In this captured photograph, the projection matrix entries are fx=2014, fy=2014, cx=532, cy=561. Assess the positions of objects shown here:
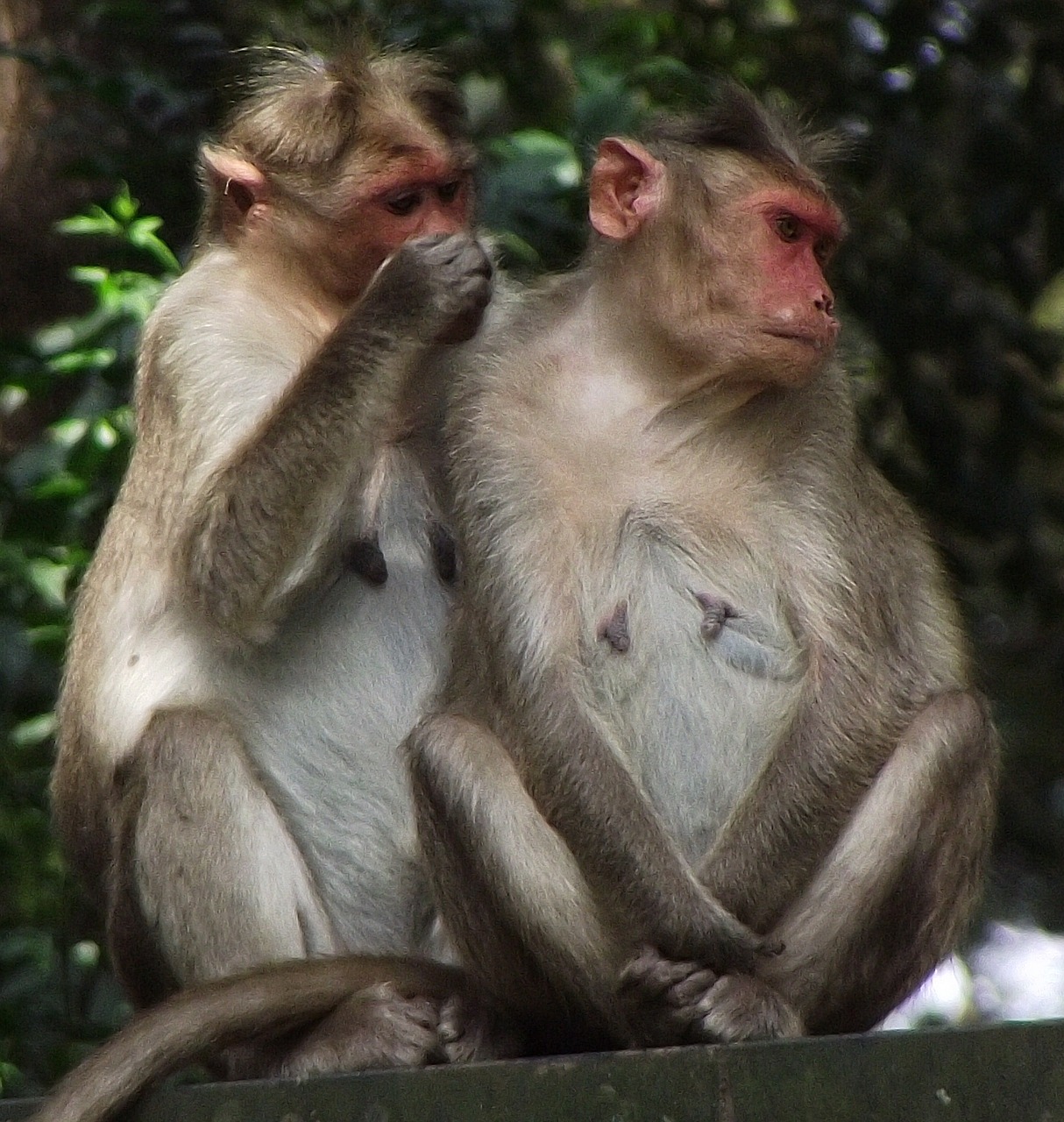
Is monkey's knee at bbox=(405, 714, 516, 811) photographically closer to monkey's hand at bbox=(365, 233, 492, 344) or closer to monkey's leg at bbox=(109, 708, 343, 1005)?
monkey's leg at bbox=(109, 708, 343, 1005)

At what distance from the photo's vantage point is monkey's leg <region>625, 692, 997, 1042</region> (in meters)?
4.12

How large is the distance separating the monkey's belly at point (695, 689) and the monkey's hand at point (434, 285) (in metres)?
0.80

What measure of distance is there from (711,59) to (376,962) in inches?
173

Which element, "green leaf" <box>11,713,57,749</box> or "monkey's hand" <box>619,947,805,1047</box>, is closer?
"monkey's hand" <box>619,947,805,1047</box>

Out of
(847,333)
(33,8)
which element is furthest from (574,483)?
(33,8)

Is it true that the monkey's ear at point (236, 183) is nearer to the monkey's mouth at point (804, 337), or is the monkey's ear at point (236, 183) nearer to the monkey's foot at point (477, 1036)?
the monkey's mouth at point (804, 337)

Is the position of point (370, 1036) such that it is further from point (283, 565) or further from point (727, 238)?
point (727, 238)

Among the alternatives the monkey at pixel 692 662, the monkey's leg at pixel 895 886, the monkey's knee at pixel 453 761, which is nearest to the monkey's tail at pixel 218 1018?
the monkey at pixel 692 662

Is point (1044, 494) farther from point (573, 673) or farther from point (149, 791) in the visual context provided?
point (149, 791)

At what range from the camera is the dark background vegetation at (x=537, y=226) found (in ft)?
20.2

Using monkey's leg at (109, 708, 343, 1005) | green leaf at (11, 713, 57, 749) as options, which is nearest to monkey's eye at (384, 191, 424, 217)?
monkey's leg at (109, 708, 343, 1005)

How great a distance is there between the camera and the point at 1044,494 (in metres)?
7.75

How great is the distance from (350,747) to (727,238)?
63.1 inches

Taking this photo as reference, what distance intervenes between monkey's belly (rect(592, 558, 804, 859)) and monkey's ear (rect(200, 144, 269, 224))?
169 centimetres
